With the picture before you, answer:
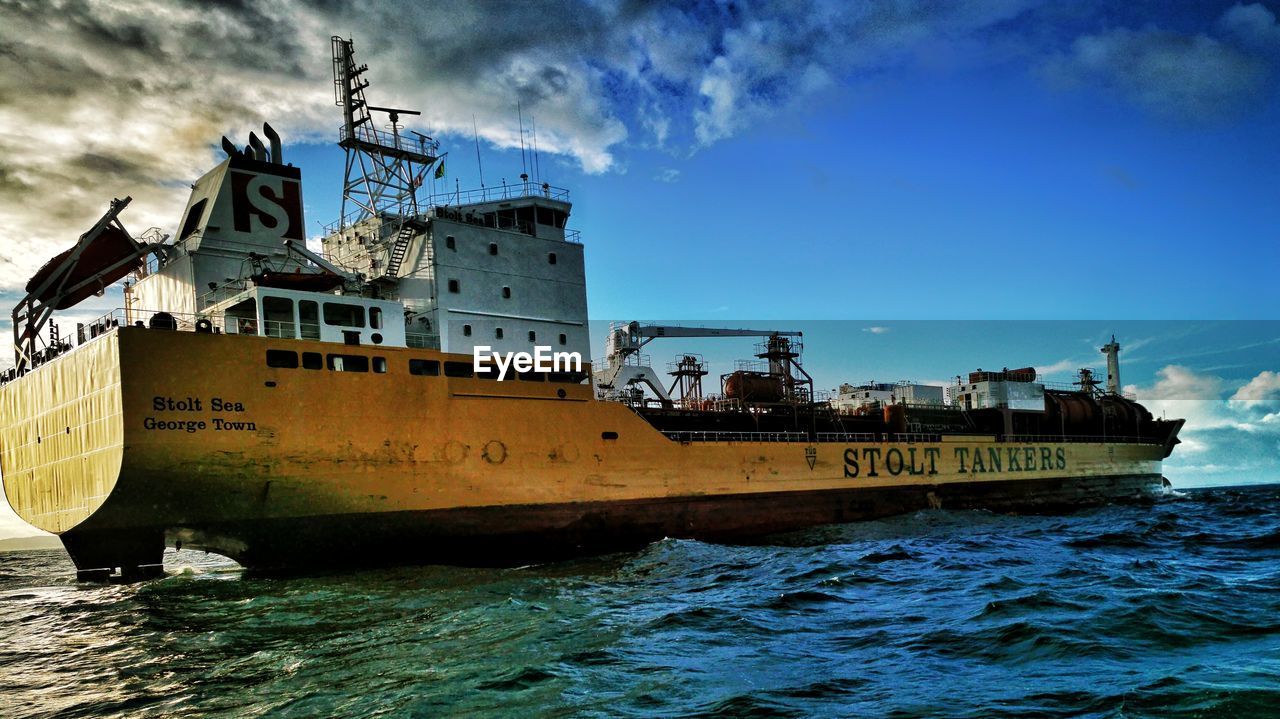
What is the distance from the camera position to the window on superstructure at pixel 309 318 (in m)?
15.1

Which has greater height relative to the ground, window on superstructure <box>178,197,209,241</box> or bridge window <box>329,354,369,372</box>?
window on superstructure <box>178,197,209,241</box>

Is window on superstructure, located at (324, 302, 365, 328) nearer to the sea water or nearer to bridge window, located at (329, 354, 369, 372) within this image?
bridge window, located at (329, 354, 369, 372)

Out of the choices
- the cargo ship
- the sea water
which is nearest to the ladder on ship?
the cargo ship

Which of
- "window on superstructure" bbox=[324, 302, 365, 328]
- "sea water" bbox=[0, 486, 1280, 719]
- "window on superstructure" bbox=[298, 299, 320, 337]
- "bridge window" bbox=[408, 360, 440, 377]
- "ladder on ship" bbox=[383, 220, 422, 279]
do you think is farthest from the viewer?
"ladder on ship" bbox=[383, 220, 422, 279]

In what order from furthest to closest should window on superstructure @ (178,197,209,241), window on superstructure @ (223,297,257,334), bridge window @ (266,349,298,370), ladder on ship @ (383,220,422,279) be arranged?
ladder on ship @ (383,220,422,279) → window on superstructure @ (178,197,209,241) → window on superstructure @ (223,297,257,334) → bridge window @ (266,349,298,370)

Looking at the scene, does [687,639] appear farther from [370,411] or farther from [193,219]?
[193,219]

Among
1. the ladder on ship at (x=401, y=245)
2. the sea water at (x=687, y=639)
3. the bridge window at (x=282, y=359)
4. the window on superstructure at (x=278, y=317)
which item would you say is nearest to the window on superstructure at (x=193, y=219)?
the ladder on ship at (x=401, y=245)

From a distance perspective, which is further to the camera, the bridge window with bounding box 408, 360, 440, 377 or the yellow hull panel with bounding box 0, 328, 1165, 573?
the bridge window with bounding box 408, 360, 440, 377

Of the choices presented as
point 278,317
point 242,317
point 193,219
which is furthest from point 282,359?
point 193,219

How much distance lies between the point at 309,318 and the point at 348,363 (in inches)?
45.7

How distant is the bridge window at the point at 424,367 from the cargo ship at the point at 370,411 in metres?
0.06

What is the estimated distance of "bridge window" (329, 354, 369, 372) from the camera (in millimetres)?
14930

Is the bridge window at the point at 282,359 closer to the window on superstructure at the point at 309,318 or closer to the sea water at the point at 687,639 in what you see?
the window on superstructure at the point at 309,318

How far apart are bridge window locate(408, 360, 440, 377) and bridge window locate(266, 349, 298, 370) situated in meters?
2.06
